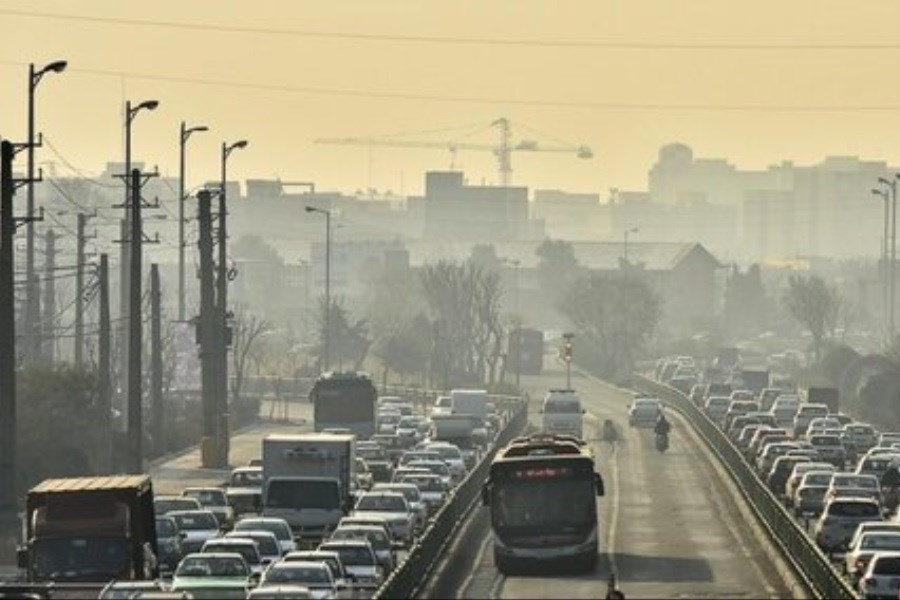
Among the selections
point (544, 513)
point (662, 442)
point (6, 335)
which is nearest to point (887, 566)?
point (544, 513)

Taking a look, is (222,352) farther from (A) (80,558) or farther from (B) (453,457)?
(A) (80,558)

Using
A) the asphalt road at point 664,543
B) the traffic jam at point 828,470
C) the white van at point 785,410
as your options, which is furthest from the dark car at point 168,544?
the white van at point 785,410

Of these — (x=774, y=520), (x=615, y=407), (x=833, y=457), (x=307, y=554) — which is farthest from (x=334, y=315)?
(x=307, y=554)

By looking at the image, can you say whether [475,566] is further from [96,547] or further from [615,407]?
[615,407]

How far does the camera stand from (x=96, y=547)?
53500 mm

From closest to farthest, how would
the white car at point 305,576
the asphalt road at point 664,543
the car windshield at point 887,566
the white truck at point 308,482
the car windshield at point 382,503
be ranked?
the white car at point 305,576, the car windshield at point 887,566, the asphalt road at point 664,543, the white truck at point 308,482, the car windshield at point 382,503

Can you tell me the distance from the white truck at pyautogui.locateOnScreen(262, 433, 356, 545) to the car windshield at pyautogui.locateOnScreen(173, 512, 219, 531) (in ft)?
7.75

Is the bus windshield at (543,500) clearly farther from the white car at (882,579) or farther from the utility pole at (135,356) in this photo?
the utility pole at (135,356)

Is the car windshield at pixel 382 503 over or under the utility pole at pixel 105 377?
under

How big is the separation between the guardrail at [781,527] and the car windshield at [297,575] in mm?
7818

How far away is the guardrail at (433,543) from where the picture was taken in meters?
52.8

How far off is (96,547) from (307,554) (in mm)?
4037

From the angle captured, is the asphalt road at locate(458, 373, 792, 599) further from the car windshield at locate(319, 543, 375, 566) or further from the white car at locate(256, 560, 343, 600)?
the white car at locate(256, 560, 343, 600)

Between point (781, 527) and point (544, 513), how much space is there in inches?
274
